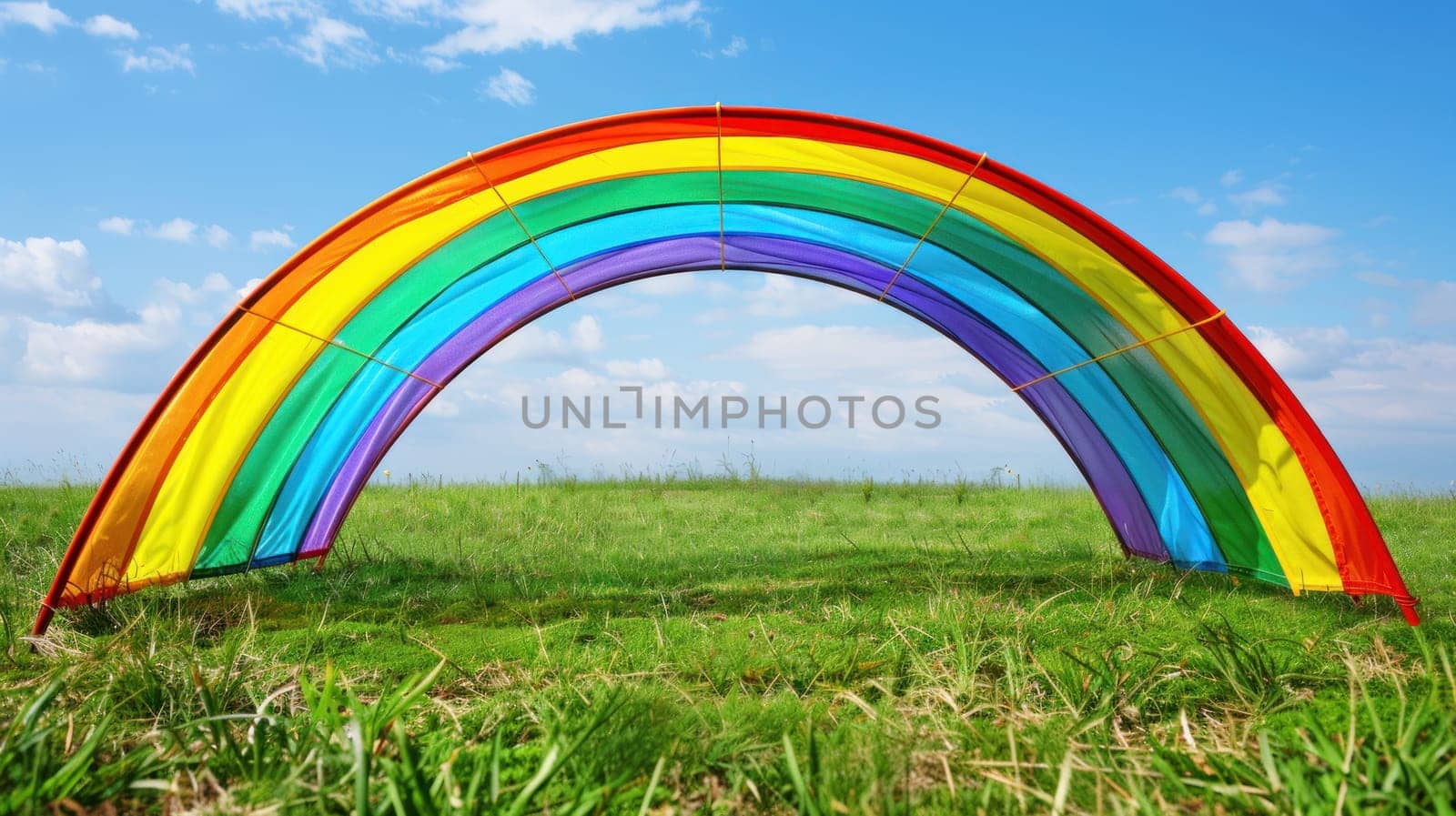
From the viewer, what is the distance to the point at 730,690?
3.42 m

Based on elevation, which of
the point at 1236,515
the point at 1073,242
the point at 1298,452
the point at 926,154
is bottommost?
the point at 1236,515

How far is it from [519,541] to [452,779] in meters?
6.83

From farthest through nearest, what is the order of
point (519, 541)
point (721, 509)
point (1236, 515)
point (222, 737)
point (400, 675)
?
point (721, 509) < point (519, 541) < point (1236, 515) < point (400, 675) < point (222, 737)

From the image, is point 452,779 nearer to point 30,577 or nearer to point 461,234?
point 461,234

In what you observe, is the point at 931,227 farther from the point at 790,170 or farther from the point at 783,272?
the point at 783,272

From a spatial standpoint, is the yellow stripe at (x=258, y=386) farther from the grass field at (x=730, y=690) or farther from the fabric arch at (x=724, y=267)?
the grass field at (x=730, y=690)

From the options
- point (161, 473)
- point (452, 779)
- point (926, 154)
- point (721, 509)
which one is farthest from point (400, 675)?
point (721, 509)

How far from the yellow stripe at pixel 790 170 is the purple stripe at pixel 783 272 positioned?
47.2 inches

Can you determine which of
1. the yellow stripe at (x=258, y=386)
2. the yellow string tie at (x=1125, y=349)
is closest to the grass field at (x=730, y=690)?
the yellow stripe at (x=258, y=386)

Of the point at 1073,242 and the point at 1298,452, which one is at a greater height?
the point at 1073,242

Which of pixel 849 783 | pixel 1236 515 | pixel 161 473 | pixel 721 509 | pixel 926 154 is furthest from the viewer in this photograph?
pixel 721 509

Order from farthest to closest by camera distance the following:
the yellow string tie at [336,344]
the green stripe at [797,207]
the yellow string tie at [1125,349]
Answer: the green stripe at [797,207]
the yellow string tie at [336,344]
the yellow string tie at [1125,349]

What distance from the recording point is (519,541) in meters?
9.03

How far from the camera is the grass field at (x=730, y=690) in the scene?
231cm
